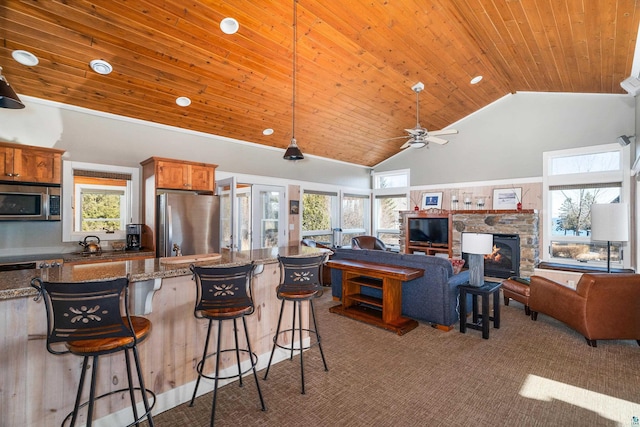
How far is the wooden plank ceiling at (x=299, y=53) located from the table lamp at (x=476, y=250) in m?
2.55

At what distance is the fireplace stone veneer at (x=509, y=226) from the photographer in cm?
591

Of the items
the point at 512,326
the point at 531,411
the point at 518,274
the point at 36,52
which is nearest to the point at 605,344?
the point at 512,326

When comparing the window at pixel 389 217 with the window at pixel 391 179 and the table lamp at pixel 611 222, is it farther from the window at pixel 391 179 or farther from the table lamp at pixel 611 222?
the table lamp at pixel 611 222

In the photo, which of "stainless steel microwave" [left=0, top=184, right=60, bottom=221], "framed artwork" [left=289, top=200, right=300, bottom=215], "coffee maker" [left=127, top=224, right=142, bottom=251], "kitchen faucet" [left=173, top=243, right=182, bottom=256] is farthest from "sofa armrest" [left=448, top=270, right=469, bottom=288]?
"stainless steel microwave" [left=0, top=184, right=60, bottom=221]

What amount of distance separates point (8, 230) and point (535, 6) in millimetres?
6581

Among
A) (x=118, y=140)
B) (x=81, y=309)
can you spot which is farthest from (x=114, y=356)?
(x=118, y=140)

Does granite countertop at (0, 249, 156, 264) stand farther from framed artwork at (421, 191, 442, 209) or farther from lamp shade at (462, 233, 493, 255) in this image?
framed artwork at (421, 191, 442, 209)

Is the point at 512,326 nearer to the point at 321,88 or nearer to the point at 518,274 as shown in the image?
the point at 518,274

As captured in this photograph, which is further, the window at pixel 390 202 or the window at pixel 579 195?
the window at pixel 390 202

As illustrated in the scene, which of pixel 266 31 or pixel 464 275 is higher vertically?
pixel 266 31

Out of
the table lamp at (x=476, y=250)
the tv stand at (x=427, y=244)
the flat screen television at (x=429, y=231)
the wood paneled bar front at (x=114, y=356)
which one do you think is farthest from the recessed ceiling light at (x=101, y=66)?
the flat screen television at (x=429, y=231)

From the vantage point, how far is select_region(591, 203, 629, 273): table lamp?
3961mm

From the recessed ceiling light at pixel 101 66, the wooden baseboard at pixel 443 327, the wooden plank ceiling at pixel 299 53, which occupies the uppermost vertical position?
the wooden plank ceiling at pixel 299 53

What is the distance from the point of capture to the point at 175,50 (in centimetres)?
357
